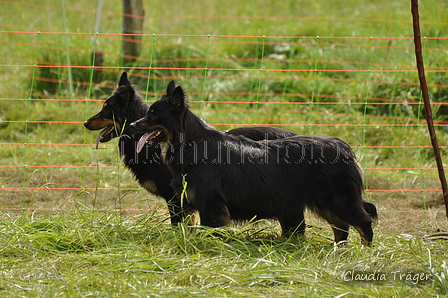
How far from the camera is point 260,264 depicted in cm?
363

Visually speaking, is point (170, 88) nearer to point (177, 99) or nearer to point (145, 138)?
point (177, 99)

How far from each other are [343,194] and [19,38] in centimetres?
831

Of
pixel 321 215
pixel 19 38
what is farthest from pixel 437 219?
pixel 19 38

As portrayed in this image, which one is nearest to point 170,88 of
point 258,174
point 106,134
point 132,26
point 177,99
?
point 177,99

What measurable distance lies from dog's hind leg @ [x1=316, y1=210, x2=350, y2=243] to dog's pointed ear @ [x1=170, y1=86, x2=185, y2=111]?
54.8 inches

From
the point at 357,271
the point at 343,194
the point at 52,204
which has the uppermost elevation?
the point at 343,194

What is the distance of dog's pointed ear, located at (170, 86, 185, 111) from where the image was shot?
4281mm

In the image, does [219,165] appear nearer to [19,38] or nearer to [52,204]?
[52,204]

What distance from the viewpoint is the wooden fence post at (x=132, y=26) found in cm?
830

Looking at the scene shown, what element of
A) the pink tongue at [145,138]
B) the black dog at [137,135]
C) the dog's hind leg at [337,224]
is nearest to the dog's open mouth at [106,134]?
the black dog at [137,135]

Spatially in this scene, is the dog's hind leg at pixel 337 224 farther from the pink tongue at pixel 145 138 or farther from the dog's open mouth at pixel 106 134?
the dog's open mouth at pixel 106 134

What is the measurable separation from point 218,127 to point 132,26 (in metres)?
2.29

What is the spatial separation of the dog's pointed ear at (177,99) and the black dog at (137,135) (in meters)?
0.61

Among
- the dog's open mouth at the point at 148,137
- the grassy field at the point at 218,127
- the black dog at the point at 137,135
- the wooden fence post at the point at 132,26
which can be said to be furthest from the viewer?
the wooden fence post at the point at 132,26
